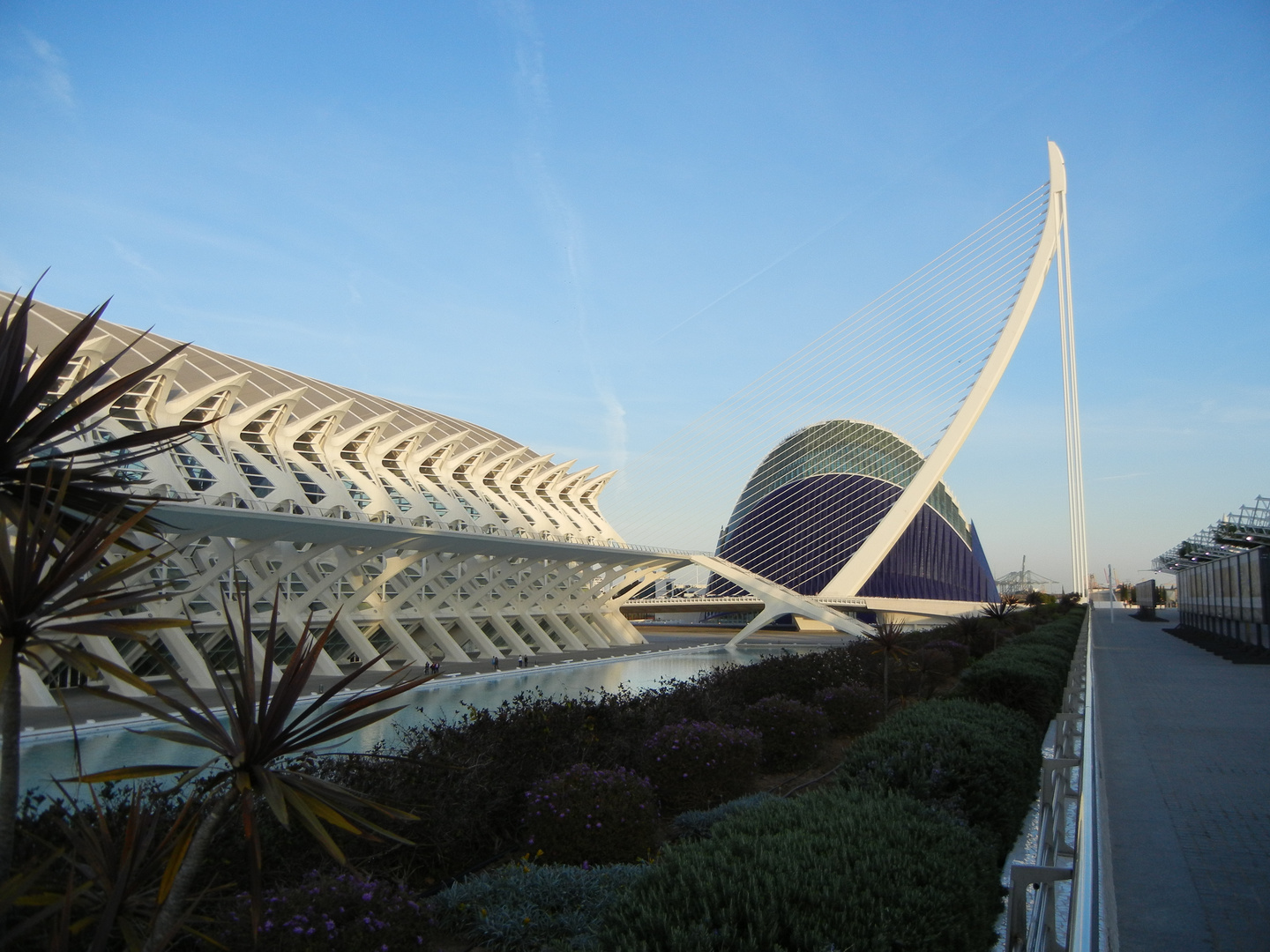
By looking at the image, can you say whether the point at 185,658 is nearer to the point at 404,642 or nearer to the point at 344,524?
the point at 344,524

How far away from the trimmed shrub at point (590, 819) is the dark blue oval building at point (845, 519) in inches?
1953

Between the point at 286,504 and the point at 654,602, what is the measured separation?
69.4ft

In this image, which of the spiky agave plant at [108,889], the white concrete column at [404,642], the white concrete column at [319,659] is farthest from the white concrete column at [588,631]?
the spiky agave plant at [108,889]

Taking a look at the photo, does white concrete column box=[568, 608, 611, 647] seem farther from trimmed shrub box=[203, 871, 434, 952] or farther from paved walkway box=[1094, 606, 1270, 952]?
trimmed shrub box=[203, 871, 434, 952]

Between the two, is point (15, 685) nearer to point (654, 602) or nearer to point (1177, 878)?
point (1177, 878)

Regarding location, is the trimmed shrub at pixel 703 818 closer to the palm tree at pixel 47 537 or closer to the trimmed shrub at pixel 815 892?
the trimmed shrub at pixel 815 892

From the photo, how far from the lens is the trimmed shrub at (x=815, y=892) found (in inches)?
120

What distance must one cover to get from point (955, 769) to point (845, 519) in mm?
57001

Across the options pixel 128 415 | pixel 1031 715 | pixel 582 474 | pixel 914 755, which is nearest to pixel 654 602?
pixel 582 474

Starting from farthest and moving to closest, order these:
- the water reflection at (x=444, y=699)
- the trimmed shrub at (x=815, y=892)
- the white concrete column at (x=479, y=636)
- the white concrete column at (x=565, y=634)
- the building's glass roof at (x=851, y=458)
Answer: the building's glass roof at (x=851, y=458)
the white concrete column at (x=565, y=634)
the white concrete column at (x=479, y=636)
the water reflection at (x=444, y=699)
the trimmed shrub at (x=815, y=892)

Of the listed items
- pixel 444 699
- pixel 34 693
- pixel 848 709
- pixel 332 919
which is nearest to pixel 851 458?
pixel 444 699

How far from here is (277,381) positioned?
33094 millimetres

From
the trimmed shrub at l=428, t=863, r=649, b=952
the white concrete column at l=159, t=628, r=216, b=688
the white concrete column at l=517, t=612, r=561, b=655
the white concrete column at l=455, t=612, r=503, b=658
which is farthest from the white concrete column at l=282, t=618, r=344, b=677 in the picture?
the trimmed shrub at l=428, t=863, r=649, b=952

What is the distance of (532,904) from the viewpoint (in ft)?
15.8
